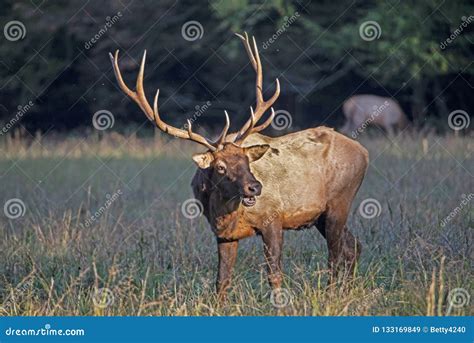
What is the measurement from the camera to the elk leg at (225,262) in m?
7.75

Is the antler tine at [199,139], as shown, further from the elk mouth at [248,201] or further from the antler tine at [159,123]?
the elk mouth at [248,201]

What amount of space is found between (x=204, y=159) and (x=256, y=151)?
460 millimetres

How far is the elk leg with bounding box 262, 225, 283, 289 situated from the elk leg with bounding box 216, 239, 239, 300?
264 mm

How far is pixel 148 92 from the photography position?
22094mm

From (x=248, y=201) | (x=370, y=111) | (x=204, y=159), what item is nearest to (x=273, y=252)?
(x=248, y=201)

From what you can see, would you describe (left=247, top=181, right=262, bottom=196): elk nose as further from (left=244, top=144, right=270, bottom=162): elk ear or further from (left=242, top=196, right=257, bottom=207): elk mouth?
(left=244, top=144, right=270, bottom=162): elk ear

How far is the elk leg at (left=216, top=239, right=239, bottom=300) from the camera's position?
775 centimetres

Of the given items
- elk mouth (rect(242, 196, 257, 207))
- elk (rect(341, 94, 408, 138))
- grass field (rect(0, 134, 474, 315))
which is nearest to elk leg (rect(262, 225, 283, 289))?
grass field (rect(0, 134, 474, 315))

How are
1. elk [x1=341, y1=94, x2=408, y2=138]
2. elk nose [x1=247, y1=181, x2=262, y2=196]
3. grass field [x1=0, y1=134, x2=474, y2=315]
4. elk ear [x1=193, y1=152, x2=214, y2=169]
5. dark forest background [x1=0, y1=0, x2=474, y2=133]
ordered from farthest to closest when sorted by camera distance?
elk [x1=341, y1=94, x2=408, y2=138], dark forest background [x1=0, y1=0, x2=474, y2=133], elk ear [x1=193, y1=152, x2=214, y2=169], elk nose [x1=247, y1=181, x2=262, y2=196], grass field [x1=0, y1=134, x2=474, y2=315]

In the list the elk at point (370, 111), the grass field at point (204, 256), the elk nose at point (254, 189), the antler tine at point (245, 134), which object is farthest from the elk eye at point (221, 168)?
the elk at point (370, 111)

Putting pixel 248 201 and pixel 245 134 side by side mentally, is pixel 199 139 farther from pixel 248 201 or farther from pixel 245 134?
pixel 248 201

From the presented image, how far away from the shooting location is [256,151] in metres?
7.83

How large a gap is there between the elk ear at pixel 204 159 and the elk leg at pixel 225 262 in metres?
0.64

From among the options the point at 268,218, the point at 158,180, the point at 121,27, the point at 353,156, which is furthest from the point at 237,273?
the point at 121,27
